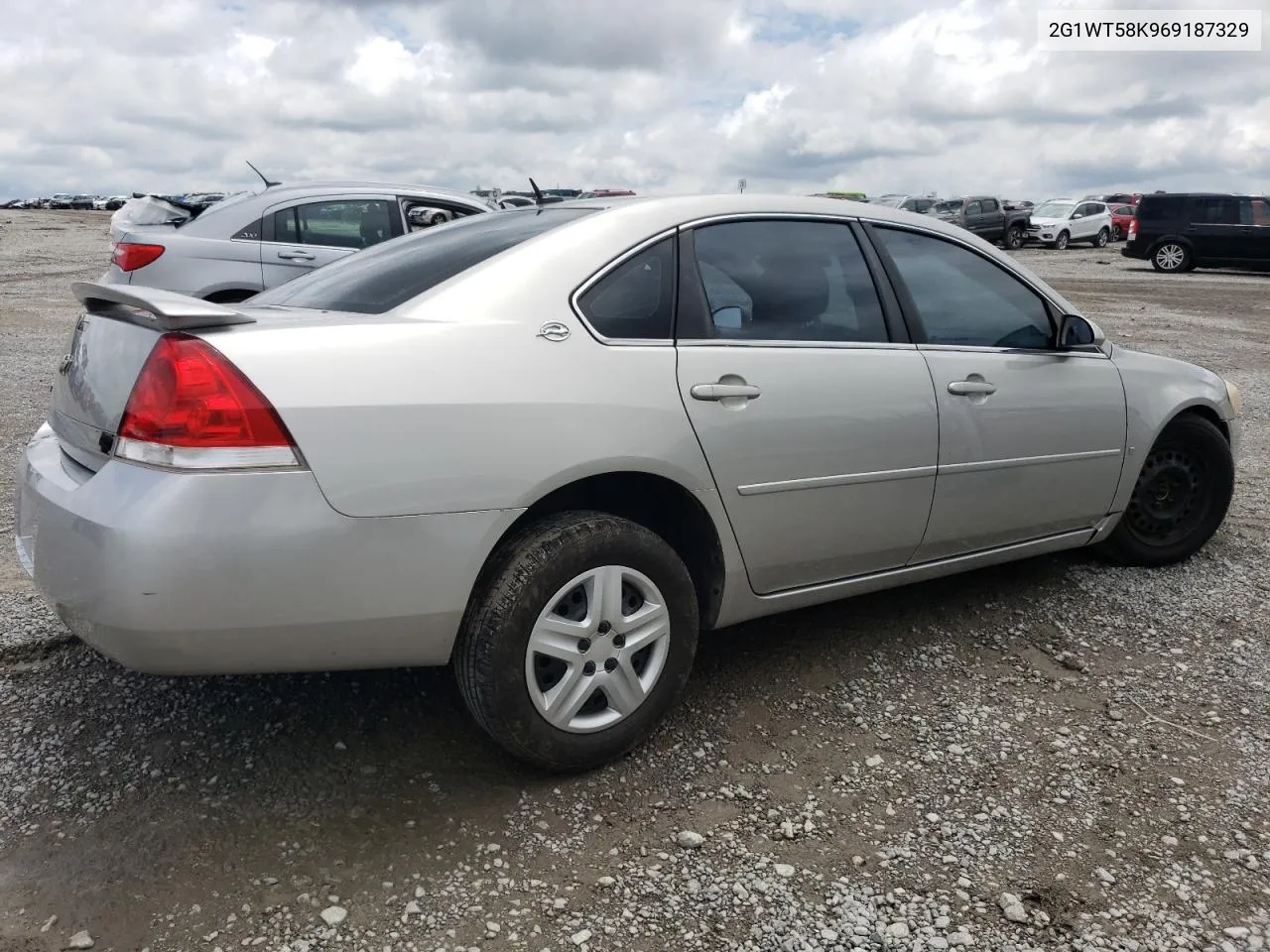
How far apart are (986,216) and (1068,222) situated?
3475mm

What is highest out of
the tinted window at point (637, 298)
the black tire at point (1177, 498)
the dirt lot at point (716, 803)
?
the tinted window at point (637, 298)

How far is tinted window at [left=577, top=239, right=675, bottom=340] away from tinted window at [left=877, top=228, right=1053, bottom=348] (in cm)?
100

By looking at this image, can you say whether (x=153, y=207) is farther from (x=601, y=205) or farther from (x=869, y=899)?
(x=869, y=899)

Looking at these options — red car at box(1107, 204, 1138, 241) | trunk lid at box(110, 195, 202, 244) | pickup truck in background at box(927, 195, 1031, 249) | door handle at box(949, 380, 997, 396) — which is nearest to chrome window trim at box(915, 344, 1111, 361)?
door handle at box(949, 380, 997, 396)

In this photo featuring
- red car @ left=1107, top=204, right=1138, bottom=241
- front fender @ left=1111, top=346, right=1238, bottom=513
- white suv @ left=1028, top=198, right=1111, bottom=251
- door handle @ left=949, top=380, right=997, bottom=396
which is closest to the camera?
door handle @ left=949, top=380, right=997, bottom=396

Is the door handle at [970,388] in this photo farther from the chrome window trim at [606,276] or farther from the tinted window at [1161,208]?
the tinted window at [1161,208]

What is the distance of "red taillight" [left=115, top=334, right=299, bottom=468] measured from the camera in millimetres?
2213

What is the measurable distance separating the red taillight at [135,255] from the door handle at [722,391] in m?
5.77

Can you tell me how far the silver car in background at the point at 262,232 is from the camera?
286 inches

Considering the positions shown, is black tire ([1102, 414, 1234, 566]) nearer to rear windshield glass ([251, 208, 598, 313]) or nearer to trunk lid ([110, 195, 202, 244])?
rear windshield glass ([251, 208, 598, 313])

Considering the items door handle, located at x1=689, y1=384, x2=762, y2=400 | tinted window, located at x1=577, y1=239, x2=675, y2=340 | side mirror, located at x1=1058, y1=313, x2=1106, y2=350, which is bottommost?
door handle, located at x1=689, y1=384, x2=762, y2=400

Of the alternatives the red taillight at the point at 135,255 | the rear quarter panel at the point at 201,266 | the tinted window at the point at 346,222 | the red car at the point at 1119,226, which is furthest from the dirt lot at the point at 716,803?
the red car at the point at 1119,226

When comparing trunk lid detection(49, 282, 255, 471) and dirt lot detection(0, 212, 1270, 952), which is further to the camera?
trunk lid detection(49, 282, 255, 471)

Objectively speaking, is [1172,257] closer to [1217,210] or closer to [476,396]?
[1217,210]
